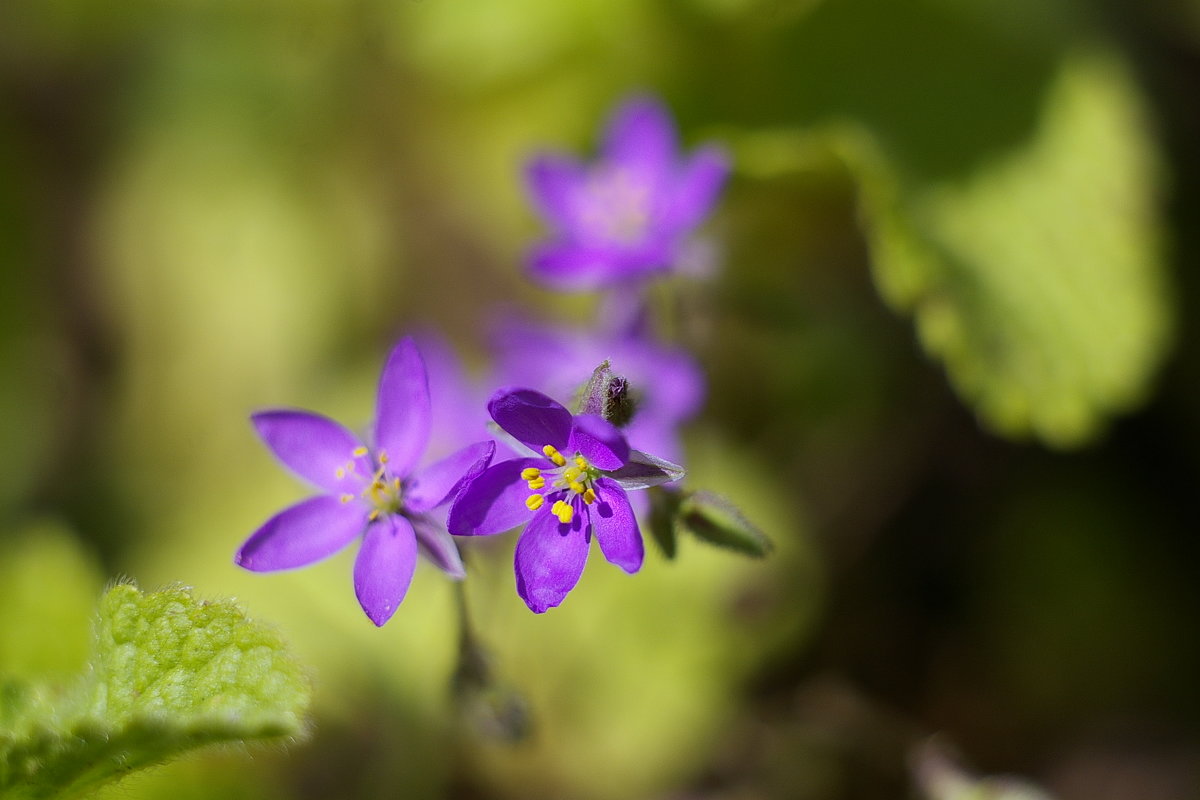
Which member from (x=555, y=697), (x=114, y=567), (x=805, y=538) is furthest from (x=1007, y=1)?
(x=114, y=567)

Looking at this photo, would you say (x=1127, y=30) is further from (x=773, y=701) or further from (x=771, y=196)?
(x=773, y=701)

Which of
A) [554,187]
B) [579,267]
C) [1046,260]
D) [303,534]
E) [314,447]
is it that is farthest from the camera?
[1046,260]

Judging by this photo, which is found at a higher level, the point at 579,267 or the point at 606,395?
the point at 579,267

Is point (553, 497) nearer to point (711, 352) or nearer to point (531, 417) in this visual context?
point (531, 417)

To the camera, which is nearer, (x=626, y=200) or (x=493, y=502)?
(x=493, y=502)

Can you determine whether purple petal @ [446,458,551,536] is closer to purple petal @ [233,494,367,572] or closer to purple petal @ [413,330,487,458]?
purple petal @ [233,494,367,572]

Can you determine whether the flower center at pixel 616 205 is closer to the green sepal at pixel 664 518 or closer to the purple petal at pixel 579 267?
the purple petal at pixel 579 267

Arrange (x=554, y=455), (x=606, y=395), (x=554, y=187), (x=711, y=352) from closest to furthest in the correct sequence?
(x=606, y=395)
(x=554, y=455)
(x=554, y=187)
(x=711, y=352)

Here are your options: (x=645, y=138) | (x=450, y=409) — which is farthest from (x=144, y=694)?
(x=645, y=138)

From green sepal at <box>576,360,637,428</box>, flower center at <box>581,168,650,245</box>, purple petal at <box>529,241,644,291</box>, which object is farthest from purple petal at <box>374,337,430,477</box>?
flower center at <box>581,168,650,245</box>
